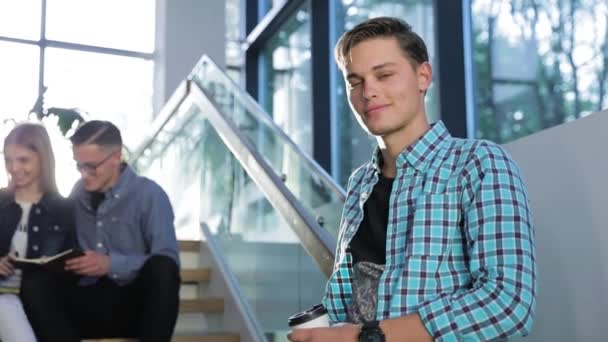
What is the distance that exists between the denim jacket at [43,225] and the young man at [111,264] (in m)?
0.07

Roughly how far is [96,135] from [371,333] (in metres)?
1.85

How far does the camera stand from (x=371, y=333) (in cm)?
102

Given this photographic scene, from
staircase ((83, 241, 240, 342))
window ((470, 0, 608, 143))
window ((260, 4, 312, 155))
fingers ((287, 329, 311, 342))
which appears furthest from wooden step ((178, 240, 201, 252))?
fingers ((287, 329, 311, 342))

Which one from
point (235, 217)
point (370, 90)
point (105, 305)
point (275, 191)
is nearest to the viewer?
point (370, 90)

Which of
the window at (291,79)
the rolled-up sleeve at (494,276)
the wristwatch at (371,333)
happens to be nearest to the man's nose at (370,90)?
the rolled-up sleeve at (494,276)

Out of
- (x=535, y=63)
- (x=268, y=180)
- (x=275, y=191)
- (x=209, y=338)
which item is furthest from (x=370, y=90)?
(x=535, y=63)

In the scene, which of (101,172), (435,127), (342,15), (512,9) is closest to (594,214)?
(435,127)

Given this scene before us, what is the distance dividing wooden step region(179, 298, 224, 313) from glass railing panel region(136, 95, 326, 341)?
0.42 ft

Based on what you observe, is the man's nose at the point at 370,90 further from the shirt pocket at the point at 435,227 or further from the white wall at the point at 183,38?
the white wall at the point at 183,38

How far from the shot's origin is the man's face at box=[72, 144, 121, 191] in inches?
105

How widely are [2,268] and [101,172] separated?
0.46 meters

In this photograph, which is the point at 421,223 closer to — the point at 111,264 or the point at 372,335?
the point at 372,335

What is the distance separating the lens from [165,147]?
5.52 m

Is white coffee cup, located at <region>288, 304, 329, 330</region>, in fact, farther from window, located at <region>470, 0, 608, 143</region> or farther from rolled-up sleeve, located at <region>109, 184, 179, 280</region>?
window, located at <region>470, 0, 608, 143</region>
